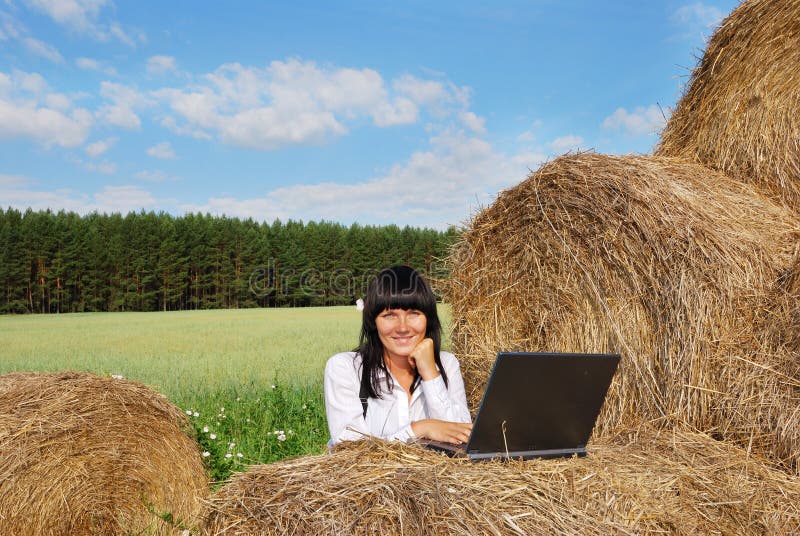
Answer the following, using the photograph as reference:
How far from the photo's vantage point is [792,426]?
3191mm

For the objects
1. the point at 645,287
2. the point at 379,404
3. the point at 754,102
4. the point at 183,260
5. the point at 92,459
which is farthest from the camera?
the point at 183,260

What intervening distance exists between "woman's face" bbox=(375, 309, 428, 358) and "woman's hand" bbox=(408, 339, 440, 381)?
11 centimetres

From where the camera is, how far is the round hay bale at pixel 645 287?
3.41 m

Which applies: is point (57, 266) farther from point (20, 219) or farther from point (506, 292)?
point (506, 292)

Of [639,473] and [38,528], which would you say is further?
[38,528]

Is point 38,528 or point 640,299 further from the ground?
point 640,299

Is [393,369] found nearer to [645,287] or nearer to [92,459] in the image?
[645,287]

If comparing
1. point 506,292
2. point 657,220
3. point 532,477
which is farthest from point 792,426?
point 506,292

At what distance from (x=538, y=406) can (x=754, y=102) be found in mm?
3443

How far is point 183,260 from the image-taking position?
34.1 meters

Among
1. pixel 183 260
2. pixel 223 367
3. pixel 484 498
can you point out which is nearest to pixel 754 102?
pixel 484 498

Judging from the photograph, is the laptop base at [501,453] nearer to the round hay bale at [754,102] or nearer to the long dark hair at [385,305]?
the long dark hair at [385,305]

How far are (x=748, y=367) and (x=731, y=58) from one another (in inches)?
109

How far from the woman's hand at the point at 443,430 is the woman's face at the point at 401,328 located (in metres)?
0.55
